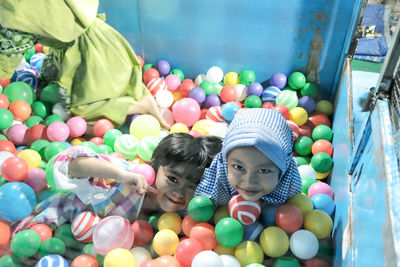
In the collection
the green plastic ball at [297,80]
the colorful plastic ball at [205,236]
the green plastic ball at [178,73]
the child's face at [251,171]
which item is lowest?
the colorful plastic ball at [205,236]

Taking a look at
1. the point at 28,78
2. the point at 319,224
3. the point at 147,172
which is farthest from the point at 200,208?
the point at 28,78

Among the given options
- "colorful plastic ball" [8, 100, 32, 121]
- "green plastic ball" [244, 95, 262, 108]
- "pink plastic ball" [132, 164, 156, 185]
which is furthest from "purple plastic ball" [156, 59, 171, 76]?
"pink plastic ball" [132, 164, 156, 185]

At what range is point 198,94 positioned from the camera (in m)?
2.39

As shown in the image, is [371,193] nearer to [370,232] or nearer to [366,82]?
[370,232]

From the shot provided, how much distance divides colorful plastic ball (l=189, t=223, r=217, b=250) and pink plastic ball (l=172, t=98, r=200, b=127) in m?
0.92

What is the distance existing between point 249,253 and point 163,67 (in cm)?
162

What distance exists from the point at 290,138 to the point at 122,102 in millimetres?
1184

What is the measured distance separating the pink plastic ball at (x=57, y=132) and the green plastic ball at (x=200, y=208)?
95cm

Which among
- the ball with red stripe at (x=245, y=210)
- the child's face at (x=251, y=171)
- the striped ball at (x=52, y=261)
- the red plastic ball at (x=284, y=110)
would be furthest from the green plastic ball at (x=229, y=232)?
the red plastic ball at (x=284, y=110)

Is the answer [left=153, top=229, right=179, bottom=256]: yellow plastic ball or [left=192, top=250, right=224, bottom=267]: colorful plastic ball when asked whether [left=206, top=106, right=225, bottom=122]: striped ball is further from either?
[left=192, top=250, right=224, bottom=267]: colorful plastic ball

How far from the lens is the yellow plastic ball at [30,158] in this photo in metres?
1.83

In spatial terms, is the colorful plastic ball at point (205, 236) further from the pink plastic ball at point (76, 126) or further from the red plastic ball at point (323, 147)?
the pink plastic ball at point (76, 126)

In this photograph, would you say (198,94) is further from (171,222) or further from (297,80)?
(171,222)

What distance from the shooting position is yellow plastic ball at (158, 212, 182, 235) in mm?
1518
